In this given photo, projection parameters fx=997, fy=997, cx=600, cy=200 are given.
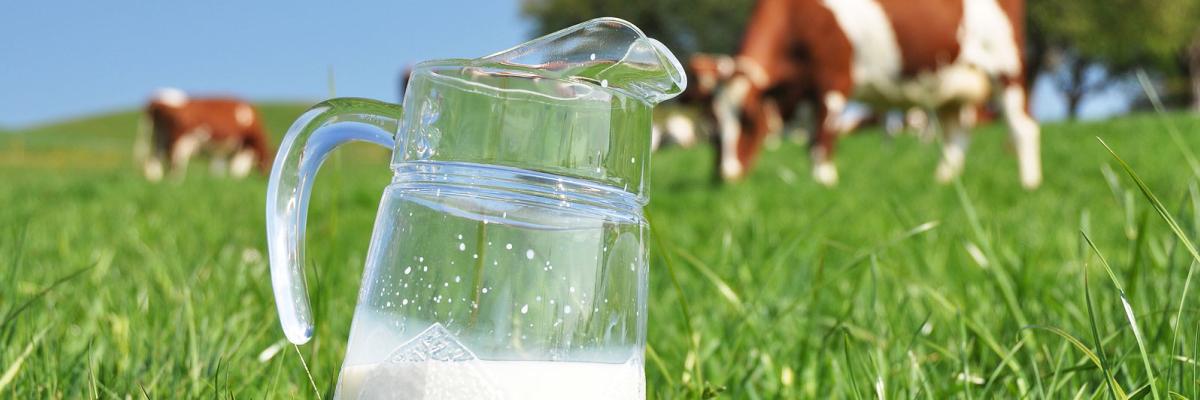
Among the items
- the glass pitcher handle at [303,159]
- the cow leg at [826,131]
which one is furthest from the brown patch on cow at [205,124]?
the glass pitcher handle at [303,159]

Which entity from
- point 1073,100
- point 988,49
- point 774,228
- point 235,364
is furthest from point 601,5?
point 235,364

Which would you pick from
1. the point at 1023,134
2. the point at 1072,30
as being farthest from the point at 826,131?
the point at 1072,30

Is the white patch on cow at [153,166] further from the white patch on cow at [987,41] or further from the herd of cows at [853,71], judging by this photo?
the white patch on cow at [987,41]

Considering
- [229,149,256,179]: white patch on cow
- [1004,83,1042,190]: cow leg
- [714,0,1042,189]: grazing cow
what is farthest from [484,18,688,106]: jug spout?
[229,149,256,179]: white patch on cow

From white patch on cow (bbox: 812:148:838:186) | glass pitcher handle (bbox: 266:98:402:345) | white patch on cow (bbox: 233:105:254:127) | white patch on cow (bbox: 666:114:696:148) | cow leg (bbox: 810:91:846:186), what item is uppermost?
glass pitcher handle (bbox: 266:98:402:345)

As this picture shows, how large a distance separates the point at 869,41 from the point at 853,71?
9.4 inches

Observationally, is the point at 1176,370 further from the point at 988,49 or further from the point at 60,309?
the point at 988,49

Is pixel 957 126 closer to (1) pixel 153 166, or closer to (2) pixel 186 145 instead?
(2) pixel 186 145

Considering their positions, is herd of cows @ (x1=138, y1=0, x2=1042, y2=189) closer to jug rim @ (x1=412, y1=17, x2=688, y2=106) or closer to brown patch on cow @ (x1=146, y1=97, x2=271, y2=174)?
jug rim @ (x1=412, y1=17, x2=688, y2=106)

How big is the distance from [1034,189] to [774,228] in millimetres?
2518

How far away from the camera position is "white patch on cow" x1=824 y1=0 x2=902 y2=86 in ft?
22.7

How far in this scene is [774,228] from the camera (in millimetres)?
3826

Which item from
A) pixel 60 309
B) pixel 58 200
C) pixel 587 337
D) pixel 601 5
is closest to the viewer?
pixel 587 337

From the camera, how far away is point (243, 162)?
1809cm
